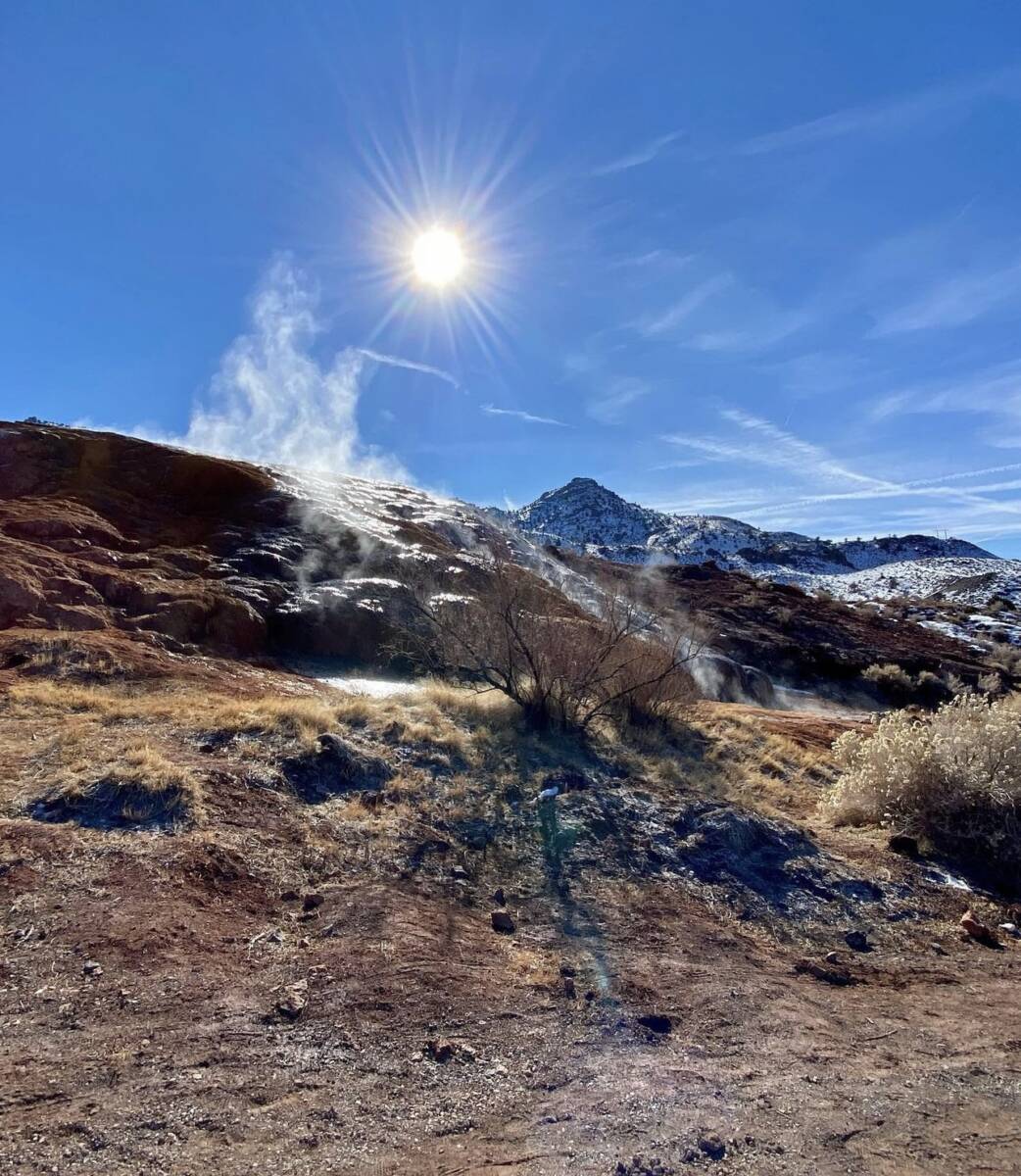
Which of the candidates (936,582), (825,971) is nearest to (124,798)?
(825,971)

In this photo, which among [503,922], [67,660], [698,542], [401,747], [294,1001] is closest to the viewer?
[294,1001]

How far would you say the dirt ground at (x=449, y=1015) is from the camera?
3.07 metres

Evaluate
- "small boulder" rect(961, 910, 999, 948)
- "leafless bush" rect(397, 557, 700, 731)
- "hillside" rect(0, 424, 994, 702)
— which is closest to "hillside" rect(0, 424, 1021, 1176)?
"small boulder" rect(961, 910, 999, 948)

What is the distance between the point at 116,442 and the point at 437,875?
25.0 meters

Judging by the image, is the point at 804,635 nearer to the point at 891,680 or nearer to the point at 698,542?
the point at 891,680

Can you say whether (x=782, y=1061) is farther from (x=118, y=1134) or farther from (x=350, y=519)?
(x=350, y=519)

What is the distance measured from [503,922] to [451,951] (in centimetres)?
70

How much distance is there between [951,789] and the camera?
7.91m

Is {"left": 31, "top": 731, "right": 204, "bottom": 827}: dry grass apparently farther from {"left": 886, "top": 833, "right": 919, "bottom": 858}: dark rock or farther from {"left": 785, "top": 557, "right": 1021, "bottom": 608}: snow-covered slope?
{"left": 785, "top": 557, "right": 1021, "bottom": 608}: snow-covered slope

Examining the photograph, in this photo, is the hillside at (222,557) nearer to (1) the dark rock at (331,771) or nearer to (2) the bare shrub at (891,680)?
(2) the bare shrub at (891,680)

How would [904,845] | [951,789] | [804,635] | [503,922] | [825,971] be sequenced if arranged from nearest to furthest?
[825,971], [503,922], [904,845], [951,789], [804,635]

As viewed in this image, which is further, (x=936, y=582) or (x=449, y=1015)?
(x=936, y=582)

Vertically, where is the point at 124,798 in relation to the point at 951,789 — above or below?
Result: above

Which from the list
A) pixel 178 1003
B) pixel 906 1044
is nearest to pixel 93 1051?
pixel 178 1003
